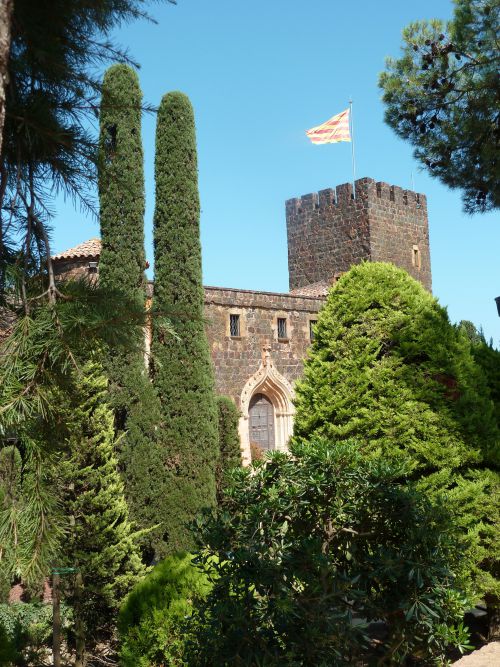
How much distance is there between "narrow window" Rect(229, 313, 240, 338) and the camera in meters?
21.4

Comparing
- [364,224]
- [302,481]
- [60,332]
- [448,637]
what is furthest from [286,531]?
[364,224]

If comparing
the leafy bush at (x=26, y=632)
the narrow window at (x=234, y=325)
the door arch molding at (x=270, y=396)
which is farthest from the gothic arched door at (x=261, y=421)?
the leafy bush at (x=26, y=632)

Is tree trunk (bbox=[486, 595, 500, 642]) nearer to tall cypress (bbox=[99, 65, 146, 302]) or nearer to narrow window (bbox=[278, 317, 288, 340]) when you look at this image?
tall cypress (bbox=[99, 65, 146, 302])

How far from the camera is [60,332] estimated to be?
3.45m

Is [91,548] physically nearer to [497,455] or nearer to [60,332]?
[497,455]

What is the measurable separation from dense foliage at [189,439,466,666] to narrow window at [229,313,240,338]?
16.1m

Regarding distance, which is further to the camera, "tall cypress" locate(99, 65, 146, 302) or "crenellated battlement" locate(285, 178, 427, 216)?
"crenellated battlement" locate(285, 178, 427, 216)

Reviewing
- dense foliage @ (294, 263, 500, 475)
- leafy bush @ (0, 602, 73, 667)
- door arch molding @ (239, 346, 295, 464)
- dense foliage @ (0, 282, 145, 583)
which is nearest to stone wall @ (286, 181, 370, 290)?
door arch molding @ (239, 346, 295, 464)

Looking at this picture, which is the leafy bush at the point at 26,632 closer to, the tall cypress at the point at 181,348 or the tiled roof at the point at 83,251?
the tall cypress at the point at 181,348

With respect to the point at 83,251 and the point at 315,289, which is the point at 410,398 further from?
the point at 315,289

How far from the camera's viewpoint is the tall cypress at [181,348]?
46.0 feet

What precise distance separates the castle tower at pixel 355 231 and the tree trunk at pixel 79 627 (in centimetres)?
1966

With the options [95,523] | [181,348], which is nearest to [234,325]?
[181,348]

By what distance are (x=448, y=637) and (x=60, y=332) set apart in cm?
307
